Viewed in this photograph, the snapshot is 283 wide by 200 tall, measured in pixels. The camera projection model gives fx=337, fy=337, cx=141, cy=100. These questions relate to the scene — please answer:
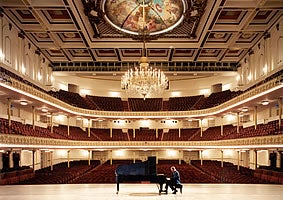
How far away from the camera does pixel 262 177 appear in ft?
66.1

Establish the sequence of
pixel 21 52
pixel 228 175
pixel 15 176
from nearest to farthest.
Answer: pixel 15 176 < pixel 228 175 < pixel 21 52

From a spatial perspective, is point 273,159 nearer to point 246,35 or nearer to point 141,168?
point 246,35

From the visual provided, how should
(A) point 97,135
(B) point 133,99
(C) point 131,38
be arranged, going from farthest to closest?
1. (B) point 133,99
2. (A) point 97,135
3. (C) point 131,38

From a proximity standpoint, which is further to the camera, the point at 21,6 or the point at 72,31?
the point at 72,31

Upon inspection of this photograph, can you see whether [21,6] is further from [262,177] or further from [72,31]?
[262,177]

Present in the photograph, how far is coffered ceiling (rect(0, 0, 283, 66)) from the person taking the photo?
18609 millimetres

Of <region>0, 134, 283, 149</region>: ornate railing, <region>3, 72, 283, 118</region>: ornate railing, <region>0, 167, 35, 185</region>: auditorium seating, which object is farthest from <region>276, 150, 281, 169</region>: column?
<region>0, 167, 35, 185</region>: auditorium seating

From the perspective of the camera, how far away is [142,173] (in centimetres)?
1327

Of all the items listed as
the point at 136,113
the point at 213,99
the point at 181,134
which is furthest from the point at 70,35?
the point at 181,134

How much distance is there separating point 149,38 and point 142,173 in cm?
1194

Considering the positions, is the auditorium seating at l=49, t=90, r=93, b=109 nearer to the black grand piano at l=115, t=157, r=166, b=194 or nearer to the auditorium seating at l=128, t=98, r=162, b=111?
the auditorium seating at l=128, t=98, r=162, b=111

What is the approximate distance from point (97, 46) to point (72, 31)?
10.9ft

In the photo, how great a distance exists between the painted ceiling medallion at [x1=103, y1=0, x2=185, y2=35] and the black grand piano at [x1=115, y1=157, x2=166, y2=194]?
862 centimetres

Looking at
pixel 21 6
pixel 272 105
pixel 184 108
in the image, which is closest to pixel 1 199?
pixel 21 6
